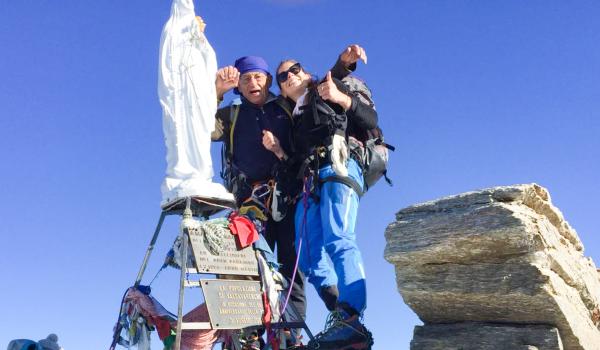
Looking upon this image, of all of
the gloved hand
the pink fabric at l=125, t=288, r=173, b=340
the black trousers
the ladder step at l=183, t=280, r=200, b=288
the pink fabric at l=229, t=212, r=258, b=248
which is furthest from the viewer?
the black trousers

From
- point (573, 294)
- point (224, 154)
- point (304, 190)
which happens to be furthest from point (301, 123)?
point (573, 294)

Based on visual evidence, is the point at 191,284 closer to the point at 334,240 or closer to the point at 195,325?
the point at 195,325

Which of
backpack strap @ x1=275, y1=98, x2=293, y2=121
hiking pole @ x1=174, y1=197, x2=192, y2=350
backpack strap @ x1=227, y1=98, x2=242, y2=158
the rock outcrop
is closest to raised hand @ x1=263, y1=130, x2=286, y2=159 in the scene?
backpack strap @ x1=275, y1=98, x2=293, y2=121

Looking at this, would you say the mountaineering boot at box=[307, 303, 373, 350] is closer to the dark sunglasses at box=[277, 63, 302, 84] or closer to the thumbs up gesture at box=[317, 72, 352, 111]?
the thumbs up gesture at box=[317, 72, 352, 111]

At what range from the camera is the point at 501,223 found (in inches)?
209

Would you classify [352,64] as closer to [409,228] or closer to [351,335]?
[409,228]

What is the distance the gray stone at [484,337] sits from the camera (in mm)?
5184

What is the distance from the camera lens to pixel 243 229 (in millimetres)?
6820

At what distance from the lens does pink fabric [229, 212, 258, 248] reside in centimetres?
676

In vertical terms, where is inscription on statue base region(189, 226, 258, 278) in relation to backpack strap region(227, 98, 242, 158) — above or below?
below

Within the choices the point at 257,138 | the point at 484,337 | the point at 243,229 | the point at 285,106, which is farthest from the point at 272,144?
the point at 484,337

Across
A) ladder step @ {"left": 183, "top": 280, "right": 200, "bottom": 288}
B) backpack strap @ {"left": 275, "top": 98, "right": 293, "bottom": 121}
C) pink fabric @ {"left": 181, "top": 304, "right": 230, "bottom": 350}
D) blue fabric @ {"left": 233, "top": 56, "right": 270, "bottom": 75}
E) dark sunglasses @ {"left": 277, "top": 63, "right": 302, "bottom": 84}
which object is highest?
blue fabric @ {"left": 233, "top": 56, "right": 270, "bottom": 75}

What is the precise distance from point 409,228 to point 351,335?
117 centimetres

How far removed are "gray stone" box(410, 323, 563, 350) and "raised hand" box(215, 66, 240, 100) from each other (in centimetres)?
355
